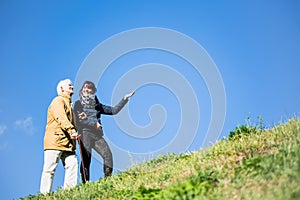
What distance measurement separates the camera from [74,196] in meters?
8.26

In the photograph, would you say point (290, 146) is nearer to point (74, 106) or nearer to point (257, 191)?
point (257, 191)

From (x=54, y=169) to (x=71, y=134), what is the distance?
98 centimetres

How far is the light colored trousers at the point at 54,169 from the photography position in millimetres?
10608

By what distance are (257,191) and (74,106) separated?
749cm

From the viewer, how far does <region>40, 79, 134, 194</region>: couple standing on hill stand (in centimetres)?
1076

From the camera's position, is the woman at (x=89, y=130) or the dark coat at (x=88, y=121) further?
the dark coat at (x=88, y=121)

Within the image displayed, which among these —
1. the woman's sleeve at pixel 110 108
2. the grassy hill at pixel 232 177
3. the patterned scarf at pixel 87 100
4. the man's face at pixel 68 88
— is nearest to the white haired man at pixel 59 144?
the man's face at pixel 68 88

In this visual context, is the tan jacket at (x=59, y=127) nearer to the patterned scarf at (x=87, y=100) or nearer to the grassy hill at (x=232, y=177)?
the patterned scarf at (x=87, y=100)

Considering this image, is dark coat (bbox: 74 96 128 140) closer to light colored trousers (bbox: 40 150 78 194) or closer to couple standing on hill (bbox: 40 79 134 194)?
couple standing on hill (bbox: 40 79 134 194)

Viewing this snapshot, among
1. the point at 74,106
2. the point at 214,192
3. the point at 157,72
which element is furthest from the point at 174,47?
the point at 214,192

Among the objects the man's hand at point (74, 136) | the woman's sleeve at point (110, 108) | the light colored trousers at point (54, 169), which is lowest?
the light colored trousers at point (54, 169)

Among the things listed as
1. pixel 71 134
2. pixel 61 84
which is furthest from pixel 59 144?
pixel 61 84

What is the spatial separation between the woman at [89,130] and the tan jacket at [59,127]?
1.10ft

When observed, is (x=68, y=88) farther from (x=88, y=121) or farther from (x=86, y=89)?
(x=88, y=121)
